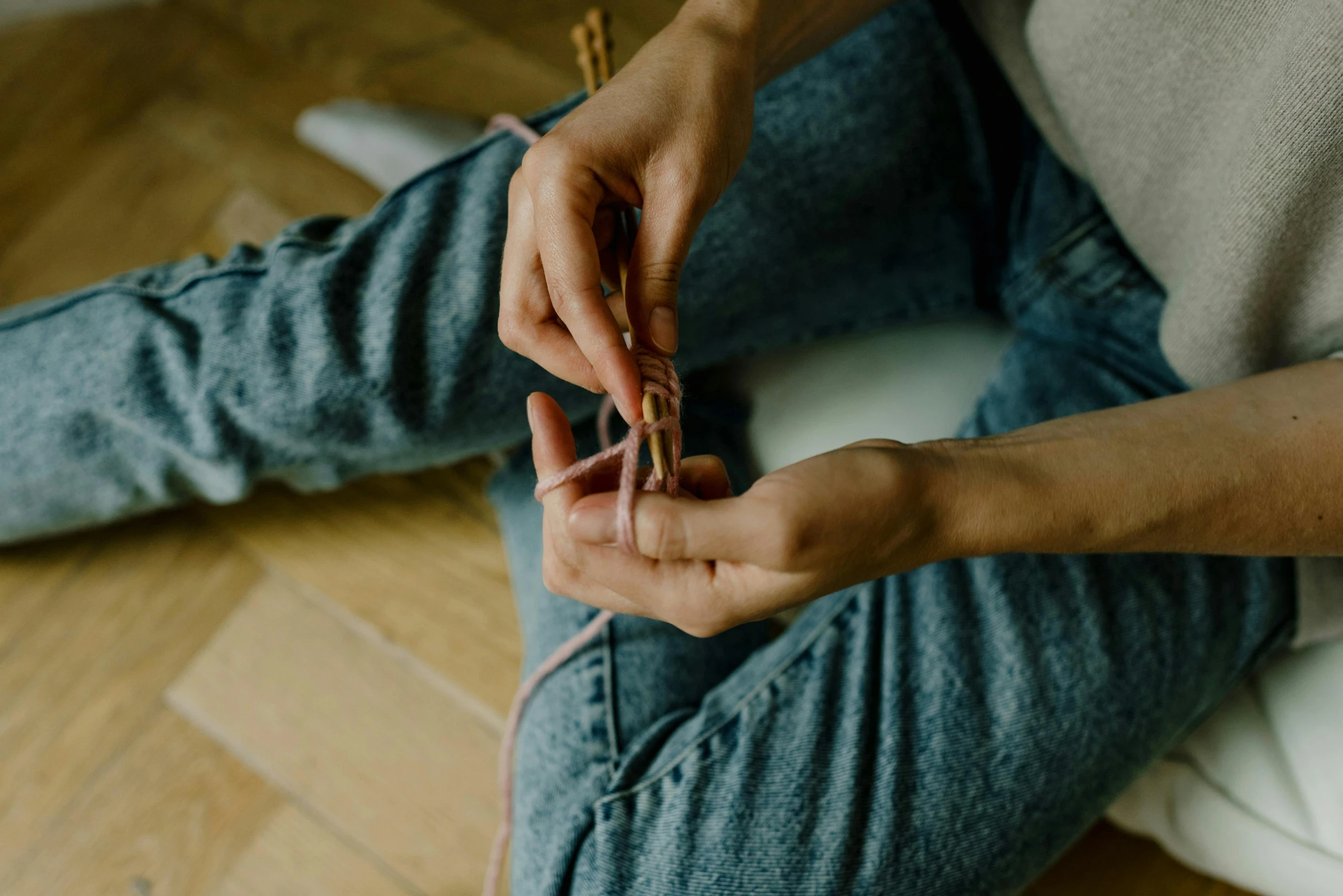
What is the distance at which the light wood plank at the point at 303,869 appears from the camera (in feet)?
2.61

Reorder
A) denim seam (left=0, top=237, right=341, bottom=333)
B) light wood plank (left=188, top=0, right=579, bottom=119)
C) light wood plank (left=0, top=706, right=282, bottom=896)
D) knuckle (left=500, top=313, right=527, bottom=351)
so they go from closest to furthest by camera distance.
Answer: knuckle (left=500, top=313, right=527, bottom=351), denim seam (left=0, top=237, right=341, bottom=333), light wood plank (left=0, top=706, right=282, bottom=896), light wood plank (left=188, top=0, right=579, bottom=119)

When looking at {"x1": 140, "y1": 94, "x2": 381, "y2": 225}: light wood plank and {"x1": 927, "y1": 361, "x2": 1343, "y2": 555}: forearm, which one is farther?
{"x1": 140, "y1": 94, "x2": 381, "y2": 225}: light wood plank

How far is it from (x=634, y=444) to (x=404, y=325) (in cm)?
26

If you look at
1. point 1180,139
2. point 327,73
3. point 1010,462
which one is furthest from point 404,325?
point 327,73

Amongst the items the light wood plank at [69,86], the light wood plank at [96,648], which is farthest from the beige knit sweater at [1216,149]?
the light wood plank at [69,86]

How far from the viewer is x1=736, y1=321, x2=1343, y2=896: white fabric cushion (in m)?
0.68

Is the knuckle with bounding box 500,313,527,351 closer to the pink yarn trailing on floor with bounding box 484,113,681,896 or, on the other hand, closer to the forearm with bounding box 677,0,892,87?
the pink yarn trailing on floor with bounding box 484,113,681,896

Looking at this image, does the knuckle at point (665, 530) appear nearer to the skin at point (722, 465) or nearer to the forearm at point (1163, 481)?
the skin at point (722, 465)

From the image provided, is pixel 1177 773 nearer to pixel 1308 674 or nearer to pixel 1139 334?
pixel 1308 674

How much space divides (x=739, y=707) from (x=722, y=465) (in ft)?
0.61

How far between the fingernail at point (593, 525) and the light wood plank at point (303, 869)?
52cm

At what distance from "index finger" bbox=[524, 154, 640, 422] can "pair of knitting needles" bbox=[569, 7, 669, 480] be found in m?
0.02

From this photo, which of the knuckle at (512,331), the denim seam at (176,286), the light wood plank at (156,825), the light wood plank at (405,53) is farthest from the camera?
the light wood plank at (405,53)

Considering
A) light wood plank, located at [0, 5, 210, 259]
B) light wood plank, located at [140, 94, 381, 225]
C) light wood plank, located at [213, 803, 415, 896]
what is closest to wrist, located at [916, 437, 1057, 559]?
light wood plank, located at [213, 803, 415, 896]
